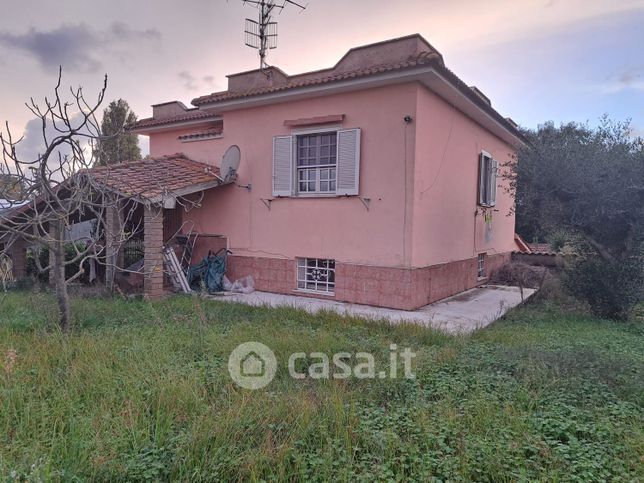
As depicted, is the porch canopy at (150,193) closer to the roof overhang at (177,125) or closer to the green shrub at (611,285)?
the roof overhang at (177,125)

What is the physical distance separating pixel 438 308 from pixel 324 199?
11.9 feet

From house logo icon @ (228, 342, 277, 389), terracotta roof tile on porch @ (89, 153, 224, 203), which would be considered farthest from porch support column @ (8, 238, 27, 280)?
house logo icon @ (228, 342, 277, 389)

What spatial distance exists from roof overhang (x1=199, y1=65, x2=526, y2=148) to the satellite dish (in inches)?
47.3

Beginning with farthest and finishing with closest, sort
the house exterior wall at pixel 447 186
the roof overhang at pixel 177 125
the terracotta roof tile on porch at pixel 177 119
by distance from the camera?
the terracotta roof tile on porch at pixel 177 119, the roof overhang at pixel 177 125, the house exterior wall at pixel 447 186

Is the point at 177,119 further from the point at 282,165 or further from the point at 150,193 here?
the point at 282,165

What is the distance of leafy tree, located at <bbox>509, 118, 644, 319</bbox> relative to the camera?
776 centimetres

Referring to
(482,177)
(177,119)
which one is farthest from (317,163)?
(177,119)

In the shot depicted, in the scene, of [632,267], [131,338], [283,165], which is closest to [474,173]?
[632,267]

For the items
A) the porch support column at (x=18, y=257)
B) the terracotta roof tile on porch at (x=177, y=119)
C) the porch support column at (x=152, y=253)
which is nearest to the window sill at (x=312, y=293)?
the porch support column at (x=152, y=253)

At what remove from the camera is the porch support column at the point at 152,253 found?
9266 mm

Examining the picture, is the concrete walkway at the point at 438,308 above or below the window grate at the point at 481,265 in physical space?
below

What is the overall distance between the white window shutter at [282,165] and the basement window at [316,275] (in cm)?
183

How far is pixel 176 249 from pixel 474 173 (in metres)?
9.09

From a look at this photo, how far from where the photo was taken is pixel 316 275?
10094 mm
